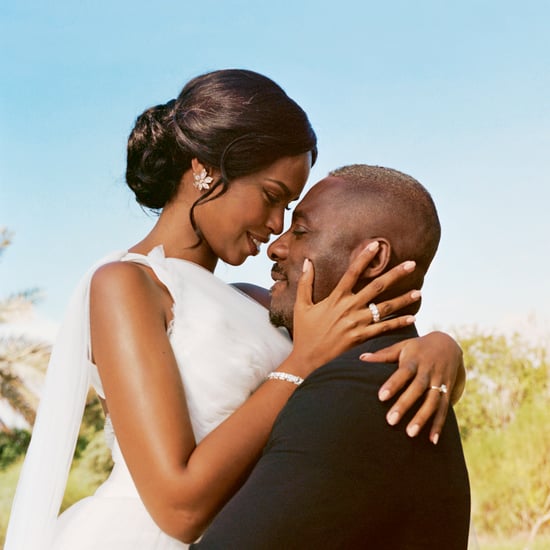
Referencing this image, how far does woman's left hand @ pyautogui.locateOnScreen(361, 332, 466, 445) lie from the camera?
2.62m

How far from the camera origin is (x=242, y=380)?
131 inches

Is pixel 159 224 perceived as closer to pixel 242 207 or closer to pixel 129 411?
pixel 242 207

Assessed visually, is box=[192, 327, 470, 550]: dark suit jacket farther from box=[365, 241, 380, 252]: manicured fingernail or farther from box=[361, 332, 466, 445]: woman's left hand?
box=[365, 241, 380, 252]: manicured fingernail

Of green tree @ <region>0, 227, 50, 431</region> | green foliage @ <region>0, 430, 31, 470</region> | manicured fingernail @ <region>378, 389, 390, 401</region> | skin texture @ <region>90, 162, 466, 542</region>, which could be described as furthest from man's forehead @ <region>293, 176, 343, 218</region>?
green foliage @ <region>0, 430, 31, 470</region>

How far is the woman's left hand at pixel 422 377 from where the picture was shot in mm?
2617

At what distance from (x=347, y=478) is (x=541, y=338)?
27.5 metres

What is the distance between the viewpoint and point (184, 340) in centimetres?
330

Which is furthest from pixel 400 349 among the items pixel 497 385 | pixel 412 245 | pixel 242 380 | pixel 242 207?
pixel 497 385

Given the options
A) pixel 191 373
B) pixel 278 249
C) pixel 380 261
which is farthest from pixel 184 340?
pixel 380 261

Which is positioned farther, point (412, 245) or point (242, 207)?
point (242, 207)

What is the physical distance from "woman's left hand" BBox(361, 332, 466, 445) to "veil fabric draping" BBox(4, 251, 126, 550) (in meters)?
1.20

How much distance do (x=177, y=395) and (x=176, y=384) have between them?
0.15 feet

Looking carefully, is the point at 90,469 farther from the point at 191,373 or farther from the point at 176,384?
the point at 176,384

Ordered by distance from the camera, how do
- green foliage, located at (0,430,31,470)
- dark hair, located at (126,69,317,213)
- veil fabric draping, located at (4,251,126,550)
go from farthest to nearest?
green foliage, located at (0,430,31,470) < dark hair, located at (126,69,317,213) < veil fabric draping, located at (4,251,126,550)
